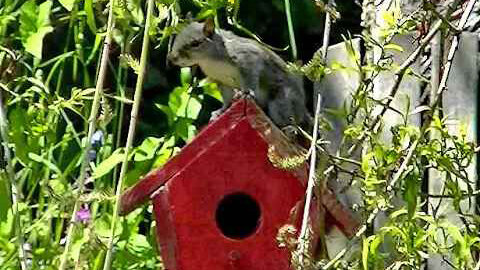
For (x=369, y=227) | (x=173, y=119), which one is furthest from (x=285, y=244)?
(x=173, y=119)

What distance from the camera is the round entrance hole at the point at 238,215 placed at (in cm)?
201

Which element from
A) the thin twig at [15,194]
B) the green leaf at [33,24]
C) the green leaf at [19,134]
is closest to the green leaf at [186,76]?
the green leaf at [33,24]

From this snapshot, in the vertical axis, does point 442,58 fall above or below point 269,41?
below

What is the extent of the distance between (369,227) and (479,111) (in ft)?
2.34

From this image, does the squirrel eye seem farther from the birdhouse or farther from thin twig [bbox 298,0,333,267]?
thin twig [bbox 298,0,333,267]

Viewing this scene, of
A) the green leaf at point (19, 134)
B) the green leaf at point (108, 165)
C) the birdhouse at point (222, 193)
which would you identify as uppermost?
the green leaf at point (19, 134)

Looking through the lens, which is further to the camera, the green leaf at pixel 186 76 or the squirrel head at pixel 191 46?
the green leaf at pixel 186 76

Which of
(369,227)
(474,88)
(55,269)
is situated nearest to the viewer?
(369,227)

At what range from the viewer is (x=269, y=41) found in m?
3.92

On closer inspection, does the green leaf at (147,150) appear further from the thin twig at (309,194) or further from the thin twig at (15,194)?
the thin twig at (309,194)

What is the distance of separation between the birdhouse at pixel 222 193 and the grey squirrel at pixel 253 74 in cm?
26

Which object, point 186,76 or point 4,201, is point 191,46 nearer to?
point 186,76

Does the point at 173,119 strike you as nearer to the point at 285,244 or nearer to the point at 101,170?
the point at 101,170

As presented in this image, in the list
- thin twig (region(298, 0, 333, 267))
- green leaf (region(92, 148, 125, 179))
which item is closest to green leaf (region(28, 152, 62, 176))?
green leaf (region(92, 148, 125, 179))
